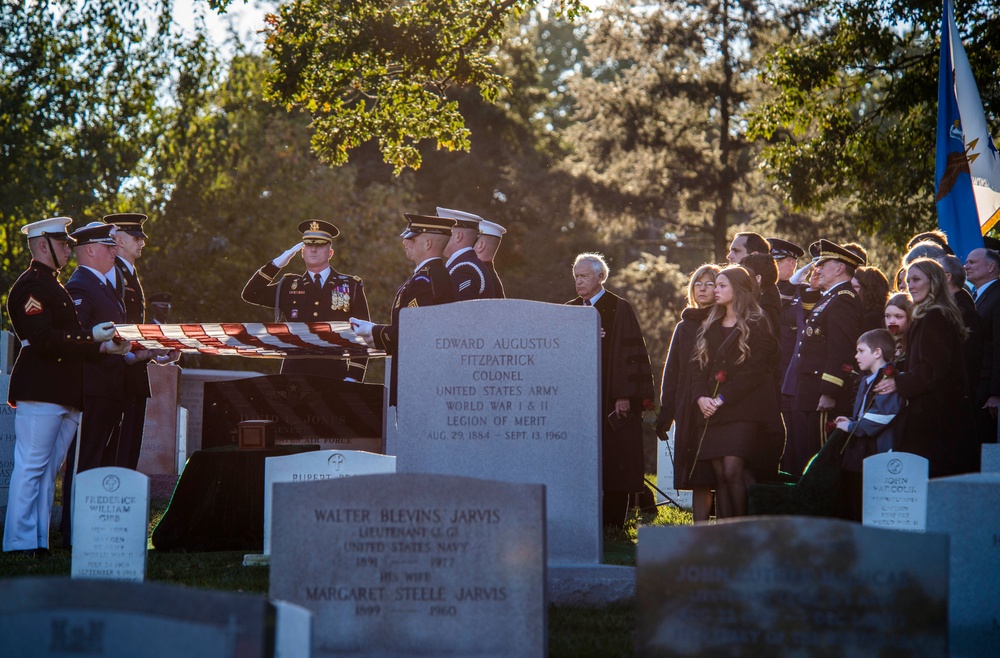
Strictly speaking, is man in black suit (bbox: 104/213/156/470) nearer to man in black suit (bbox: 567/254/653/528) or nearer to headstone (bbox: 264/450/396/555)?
headstone (bbox: 264/450/396/555)

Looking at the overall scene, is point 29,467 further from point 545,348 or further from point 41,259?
point 545,348

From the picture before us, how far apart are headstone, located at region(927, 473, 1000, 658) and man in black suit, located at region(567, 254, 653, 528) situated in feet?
14.4

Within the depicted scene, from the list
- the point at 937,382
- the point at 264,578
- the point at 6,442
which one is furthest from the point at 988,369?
the point at 6,442

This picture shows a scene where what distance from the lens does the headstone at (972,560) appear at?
5.07 m

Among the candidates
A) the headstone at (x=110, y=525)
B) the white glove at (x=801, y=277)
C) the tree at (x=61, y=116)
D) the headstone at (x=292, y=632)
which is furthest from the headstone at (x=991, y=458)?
the tree at (x=61, y=116)

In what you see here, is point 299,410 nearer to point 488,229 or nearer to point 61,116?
point 488,229

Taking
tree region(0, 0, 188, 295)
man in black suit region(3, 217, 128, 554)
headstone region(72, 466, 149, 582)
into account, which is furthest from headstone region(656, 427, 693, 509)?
tree region(0, 0, 188, 295)

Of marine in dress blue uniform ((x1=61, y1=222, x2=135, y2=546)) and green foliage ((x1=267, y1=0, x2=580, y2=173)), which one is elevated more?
green foliage ((x1=267, y1=0, x2=580, y2=173))

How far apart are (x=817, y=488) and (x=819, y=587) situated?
11.9 ft

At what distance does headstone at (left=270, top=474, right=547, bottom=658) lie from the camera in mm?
4891

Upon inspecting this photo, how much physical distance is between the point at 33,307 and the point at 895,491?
19.1 ft

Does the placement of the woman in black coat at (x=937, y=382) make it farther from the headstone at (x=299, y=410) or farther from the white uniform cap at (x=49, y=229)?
the white uniform cap at (x=49, y=229)

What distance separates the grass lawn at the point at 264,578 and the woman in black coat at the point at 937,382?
6.68 feet

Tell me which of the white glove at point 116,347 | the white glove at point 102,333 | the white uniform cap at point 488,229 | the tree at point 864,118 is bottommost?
the white glove at point 116,347
